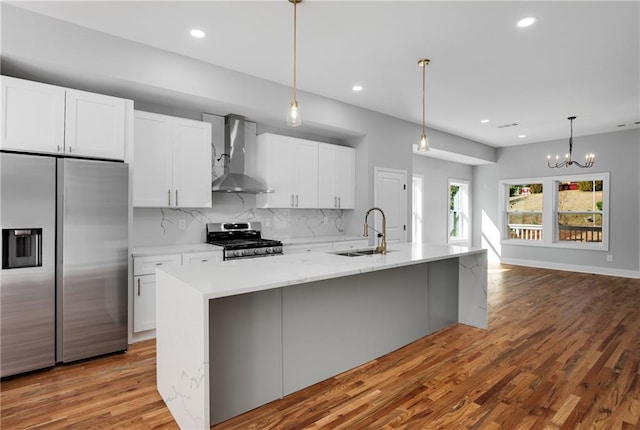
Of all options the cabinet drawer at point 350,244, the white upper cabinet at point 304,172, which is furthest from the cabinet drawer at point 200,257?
the cabinet drawer at point 350,244

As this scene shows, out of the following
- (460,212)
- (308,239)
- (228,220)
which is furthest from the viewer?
(460,212)

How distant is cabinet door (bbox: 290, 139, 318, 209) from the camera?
494 cm

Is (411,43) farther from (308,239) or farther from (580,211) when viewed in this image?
(580,211)

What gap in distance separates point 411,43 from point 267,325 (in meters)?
2.81

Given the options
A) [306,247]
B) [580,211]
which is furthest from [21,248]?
[580,211]

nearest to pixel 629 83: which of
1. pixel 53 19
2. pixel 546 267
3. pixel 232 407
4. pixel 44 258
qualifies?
pixel 546 267

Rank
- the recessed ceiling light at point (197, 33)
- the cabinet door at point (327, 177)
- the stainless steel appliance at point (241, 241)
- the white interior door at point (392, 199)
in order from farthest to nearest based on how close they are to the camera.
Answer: the white interior door at point (392, 199) → the cabinet door at point (327, 177) → the stainless steel appliance at point (241, 241) → the recessed ceiling light at point (197, 33)

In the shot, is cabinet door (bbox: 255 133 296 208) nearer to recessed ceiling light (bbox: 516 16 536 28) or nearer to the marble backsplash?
the marble backsplash

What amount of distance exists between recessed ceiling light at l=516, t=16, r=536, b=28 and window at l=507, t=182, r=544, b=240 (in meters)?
6.10

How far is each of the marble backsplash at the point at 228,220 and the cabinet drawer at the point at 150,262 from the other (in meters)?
0.65

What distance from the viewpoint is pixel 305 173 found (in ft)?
16.5

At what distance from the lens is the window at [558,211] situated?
7.30 metres

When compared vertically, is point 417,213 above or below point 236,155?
below

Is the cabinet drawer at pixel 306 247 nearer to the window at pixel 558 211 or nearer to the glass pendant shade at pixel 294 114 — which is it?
the glass pendant shade at pixel 294 114
